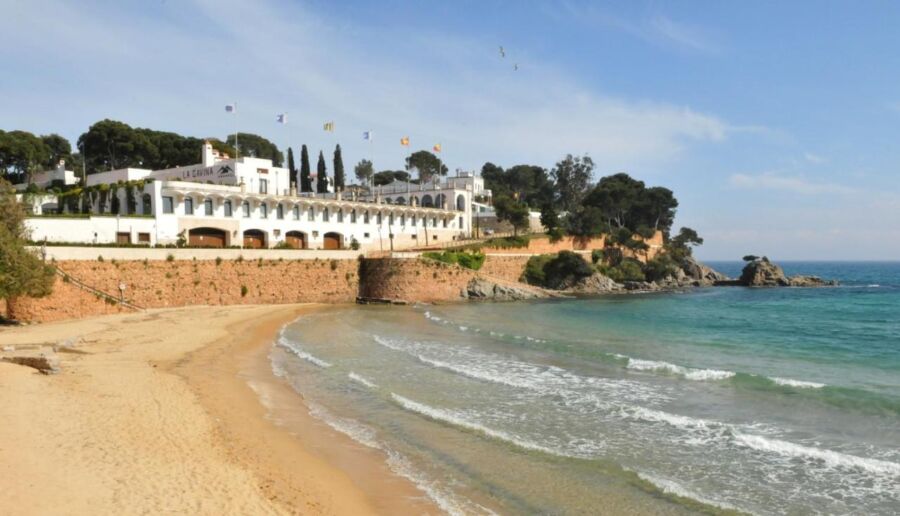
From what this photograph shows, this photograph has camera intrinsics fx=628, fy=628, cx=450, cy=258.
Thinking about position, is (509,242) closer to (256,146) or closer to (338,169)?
(338,169)

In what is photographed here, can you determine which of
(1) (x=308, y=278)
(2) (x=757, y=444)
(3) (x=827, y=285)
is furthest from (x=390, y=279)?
(3) (x=827, y=285)

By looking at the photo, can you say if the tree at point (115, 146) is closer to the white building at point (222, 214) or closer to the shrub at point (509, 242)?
the white building at point (222, 214)

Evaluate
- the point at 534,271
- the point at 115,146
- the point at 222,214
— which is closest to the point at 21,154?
the point at 115,146

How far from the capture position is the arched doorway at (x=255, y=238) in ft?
178

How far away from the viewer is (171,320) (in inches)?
1282

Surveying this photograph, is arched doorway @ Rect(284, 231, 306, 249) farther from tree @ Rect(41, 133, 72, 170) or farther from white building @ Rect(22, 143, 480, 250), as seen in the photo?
tree @ Rect(41, 133, 72, 170)

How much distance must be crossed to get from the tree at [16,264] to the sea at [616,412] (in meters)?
10.8

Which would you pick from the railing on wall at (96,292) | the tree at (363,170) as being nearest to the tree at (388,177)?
the tree at (363,170)

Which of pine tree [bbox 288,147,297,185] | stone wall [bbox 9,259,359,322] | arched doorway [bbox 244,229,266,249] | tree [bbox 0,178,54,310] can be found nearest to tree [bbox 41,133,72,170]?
pine tree [bbox 288,147,297,185]

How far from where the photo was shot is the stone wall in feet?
105

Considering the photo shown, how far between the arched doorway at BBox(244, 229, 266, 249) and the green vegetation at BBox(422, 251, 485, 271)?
1424 centimetres

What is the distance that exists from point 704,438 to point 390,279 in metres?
39.0

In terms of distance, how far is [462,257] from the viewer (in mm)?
58375

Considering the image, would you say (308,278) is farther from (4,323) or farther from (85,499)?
(85,499)
